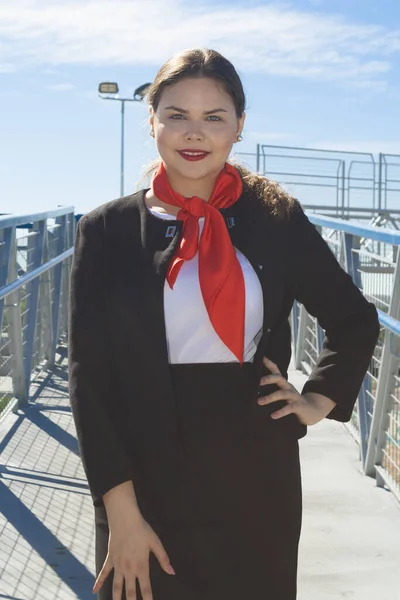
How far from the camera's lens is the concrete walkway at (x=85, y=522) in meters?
3.28

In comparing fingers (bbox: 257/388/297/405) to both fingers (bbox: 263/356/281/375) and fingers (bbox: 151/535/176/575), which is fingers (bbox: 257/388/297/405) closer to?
fingers (bbox: 263/356/281/375)

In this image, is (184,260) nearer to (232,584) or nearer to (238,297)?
(238,297)

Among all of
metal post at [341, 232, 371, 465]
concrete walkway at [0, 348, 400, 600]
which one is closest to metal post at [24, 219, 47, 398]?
concrete walkway at [0, 348, 400, 600]

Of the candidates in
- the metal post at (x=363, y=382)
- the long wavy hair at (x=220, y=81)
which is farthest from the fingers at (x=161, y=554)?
the metal post at (x=363, y=382)

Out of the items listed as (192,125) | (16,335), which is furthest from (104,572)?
(16,335)

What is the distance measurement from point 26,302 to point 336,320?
432 centimetres

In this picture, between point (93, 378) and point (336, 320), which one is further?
point (336, 320)

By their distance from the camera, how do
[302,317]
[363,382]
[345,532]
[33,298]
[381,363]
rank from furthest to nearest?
[302,317] < [33,298] < [363,382] < [381,363] < [345,532]

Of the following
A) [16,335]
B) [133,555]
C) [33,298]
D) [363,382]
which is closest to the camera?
[133,555]

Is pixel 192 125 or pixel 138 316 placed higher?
pixel 192 125

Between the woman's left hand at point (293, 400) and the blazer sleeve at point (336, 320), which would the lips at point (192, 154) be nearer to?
the blazer sleeve at point (336, 320)

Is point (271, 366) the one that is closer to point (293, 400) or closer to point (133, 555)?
point (293, 400)

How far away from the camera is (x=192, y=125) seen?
2006 millimetres

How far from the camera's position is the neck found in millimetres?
2053
